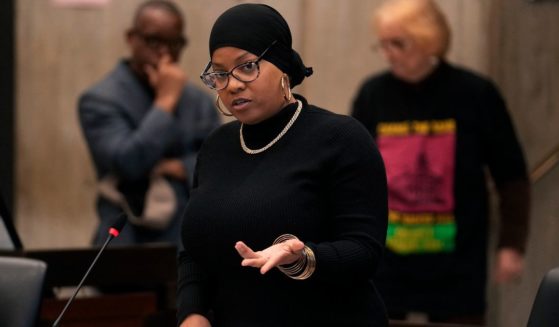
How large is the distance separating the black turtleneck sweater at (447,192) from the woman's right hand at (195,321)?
1603 mm

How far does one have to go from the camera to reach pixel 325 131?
2.22 metres

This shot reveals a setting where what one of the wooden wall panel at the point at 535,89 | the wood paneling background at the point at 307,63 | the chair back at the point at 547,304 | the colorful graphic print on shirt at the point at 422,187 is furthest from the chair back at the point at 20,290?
the wooden wall panel at the point at 535,89

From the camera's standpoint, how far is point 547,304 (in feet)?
7.47

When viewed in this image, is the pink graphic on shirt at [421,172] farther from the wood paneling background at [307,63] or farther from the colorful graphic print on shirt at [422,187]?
the wood paneling background at [307,63]

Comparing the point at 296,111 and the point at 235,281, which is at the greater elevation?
the point at 296,111

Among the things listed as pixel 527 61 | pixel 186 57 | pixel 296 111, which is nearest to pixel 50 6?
pixel 186 57

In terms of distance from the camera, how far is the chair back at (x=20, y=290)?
255 cm

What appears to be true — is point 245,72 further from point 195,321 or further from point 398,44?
point 398,44

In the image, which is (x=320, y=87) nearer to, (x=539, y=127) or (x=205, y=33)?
(x=205, y=33)

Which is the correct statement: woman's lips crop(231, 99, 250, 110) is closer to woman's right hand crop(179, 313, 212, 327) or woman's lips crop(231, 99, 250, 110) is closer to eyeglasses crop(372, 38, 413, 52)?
woman's right hand crop(179, 313, 212, 327)

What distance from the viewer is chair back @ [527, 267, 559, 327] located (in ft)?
7.43

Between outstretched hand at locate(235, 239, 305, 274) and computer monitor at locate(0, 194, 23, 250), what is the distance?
125 cm

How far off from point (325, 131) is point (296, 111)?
10 centimetres

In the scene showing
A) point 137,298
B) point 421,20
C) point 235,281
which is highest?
point 421,20
